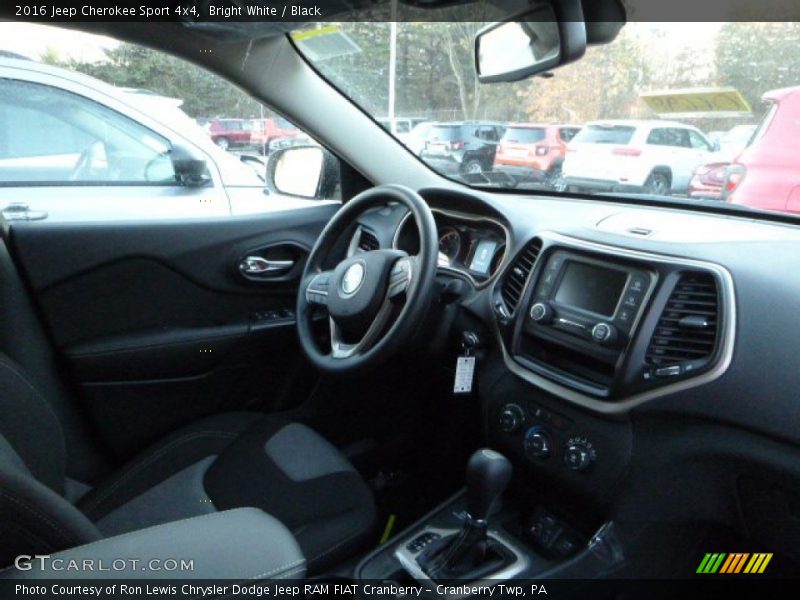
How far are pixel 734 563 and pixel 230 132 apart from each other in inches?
80.3

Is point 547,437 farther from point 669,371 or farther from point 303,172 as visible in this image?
point 303,172

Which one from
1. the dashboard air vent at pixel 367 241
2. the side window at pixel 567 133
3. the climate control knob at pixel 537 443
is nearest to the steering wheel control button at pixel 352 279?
the dashboard air vent at pixel 367 241

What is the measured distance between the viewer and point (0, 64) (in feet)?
6.89

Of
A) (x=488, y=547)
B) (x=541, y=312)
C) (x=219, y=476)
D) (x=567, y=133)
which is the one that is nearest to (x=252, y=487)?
(x=219, y=476)

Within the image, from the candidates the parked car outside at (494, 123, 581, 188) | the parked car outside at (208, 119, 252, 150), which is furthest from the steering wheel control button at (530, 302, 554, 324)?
the parked car outside at (208, 119, 252, 150)

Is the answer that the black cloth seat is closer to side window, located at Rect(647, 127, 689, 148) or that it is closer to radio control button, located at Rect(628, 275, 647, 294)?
radio control button, located at Rect(628, 275, 647, 294)

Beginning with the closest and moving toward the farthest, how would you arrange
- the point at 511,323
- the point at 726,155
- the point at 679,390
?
the point at 679,390
the point at 511,323
the point at 726,155

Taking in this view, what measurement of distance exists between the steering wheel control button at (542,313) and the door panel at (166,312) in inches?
41.9

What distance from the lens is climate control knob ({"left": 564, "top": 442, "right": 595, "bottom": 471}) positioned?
1709mm

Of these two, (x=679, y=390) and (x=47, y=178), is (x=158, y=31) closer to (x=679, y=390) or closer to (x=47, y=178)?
(x=47, y=178)

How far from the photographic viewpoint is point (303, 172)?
2.63 metres

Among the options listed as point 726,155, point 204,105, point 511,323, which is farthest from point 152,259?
point 726,155

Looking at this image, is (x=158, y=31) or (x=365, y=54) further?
(x=365, y=54)

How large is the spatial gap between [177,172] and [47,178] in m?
0.41
